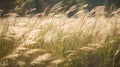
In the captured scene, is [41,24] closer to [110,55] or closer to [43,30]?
[43,30]

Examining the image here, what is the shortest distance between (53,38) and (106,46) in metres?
0.65

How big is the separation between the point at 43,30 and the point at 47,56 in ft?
3.80

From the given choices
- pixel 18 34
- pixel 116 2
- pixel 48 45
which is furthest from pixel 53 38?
pixel 116 2

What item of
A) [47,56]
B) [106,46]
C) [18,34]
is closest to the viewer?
[47,56]

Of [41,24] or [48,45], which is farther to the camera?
[41,24]

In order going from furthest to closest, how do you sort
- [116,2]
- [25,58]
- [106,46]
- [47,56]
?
1. [116,2]
2. [106,46]
3. [25,58]
4. [47,56]

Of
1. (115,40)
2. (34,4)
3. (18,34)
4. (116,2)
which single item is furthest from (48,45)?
(34,4)

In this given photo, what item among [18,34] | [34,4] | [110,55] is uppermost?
[34,4]

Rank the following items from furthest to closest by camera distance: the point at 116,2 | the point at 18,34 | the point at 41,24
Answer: the point at 116,2 < the point at 41,24 < the point at 18,34

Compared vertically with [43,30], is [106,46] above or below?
below

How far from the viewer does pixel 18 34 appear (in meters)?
2.74

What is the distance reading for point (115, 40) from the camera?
3090 mm

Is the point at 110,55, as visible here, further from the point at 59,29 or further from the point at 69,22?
the point at 69,22

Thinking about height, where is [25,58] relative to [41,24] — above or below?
below
